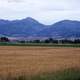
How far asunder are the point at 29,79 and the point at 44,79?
2.39 ft

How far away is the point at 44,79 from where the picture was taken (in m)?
16.5

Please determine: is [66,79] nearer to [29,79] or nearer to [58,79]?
[58,79]

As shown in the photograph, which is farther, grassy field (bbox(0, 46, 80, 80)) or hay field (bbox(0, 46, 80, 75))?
hay field (bbox(0, 46, 80, 75))

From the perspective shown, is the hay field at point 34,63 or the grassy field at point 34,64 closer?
the grassy field at point 34,64

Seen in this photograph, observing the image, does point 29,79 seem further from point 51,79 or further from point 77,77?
point 77,77

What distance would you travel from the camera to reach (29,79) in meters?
16.5

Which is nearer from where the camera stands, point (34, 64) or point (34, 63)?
point (34, 64)

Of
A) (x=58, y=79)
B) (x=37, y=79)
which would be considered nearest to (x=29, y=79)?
(x=37, y=79)

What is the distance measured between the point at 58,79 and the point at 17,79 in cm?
203

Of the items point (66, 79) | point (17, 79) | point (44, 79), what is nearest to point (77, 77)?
point (66, 79)

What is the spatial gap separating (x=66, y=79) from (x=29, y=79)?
1.84 m

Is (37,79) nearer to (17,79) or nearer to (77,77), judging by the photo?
(17,79)

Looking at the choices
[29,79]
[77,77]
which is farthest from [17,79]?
[77,77]

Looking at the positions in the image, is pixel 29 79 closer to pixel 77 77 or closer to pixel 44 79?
pixel 44 79
